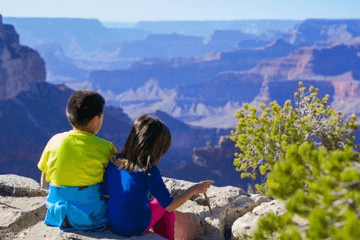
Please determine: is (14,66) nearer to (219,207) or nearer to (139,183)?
(219,207)

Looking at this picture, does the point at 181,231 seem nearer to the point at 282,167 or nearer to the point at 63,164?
the point at 63,164

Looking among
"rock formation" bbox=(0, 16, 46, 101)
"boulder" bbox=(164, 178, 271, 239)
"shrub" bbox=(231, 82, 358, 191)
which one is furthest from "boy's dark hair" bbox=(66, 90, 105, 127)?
"rock formation" bbox=(0, 16, 46, 101)

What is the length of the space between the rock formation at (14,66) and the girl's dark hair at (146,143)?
7965cm

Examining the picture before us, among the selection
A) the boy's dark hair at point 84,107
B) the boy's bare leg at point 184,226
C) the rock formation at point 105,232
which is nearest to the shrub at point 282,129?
the rock formation at point 105,232

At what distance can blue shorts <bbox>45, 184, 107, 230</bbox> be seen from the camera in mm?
4516

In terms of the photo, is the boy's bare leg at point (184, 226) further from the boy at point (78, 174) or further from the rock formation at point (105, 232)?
the boy at point (78, 174)

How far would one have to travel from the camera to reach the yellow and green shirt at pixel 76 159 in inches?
177

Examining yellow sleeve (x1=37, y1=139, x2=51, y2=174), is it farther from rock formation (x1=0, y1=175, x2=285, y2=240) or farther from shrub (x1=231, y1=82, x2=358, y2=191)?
shrub (x1=231, y1=82, x2=358, y2=191)

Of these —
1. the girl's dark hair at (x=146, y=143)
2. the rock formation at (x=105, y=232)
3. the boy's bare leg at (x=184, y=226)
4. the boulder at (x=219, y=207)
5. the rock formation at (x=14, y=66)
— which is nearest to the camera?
the girl's dark hair at (x=146, y=143)

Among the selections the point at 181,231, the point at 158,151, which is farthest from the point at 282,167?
the point at 181,231

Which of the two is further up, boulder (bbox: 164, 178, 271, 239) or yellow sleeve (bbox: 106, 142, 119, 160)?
yellow sleeve (bbox: 106, 142, 119, 160)

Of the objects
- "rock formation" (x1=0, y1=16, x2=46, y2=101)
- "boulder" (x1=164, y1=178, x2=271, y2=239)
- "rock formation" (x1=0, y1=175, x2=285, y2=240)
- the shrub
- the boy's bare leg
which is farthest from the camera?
"rock formation" (x1=0, y1=16, x2=46, y2=101)

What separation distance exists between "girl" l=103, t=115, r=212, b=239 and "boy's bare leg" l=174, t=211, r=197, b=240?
70 cm

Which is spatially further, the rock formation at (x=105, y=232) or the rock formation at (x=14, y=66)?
the rock formation at (x=14, y=66)
